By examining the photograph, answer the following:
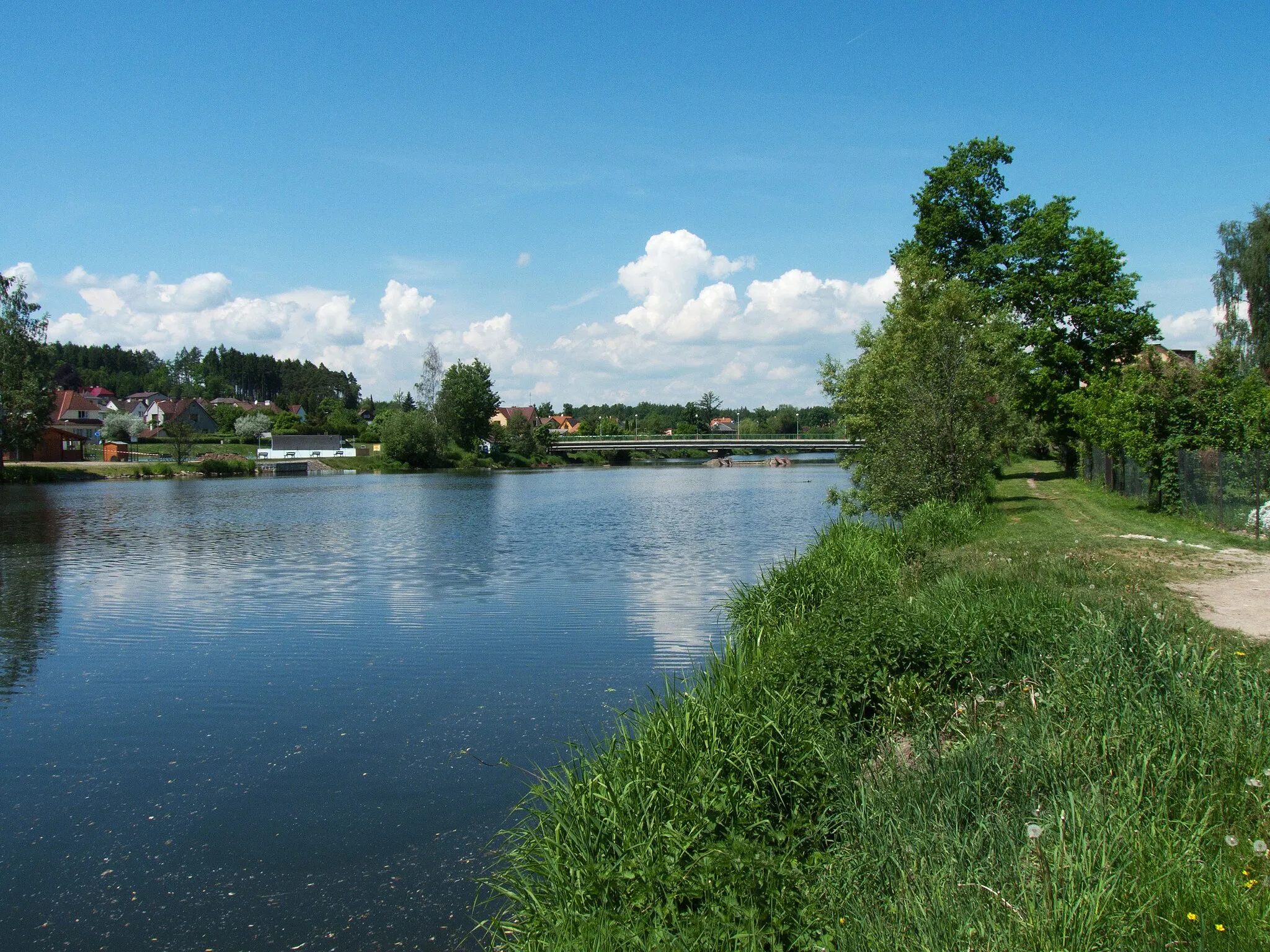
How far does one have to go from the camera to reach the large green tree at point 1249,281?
124 ft

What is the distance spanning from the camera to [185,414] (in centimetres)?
12031

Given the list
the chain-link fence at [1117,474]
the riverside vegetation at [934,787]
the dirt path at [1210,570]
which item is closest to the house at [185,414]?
the chain-link fence at [1117,474]

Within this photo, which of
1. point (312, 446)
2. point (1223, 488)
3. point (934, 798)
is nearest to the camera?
point (934, 798)

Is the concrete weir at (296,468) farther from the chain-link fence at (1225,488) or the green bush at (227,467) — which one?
the chain-link fence at (1225,488)

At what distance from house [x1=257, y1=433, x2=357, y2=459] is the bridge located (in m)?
25.7

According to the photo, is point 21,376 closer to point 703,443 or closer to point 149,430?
point 149,430

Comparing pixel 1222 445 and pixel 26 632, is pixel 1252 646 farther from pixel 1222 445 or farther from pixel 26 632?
pixel 26 632

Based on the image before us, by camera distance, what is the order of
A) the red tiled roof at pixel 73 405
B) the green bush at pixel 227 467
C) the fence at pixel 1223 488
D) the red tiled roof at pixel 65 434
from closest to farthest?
the fence at pixel 1223 488
the green bush at pixel 227 467
the red tiled roof at pixel 65 434
the red tiled roof at pixel 73 405

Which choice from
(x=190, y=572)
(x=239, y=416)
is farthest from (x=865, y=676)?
(x=239, y=416)

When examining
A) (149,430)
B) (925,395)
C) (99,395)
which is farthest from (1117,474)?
(99,395)

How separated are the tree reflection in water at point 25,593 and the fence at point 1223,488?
20987mm

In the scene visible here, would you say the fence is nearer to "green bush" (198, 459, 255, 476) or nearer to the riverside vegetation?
the riverside vegetation

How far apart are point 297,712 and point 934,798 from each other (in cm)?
780

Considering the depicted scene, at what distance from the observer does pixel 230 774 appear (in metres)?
8.62
